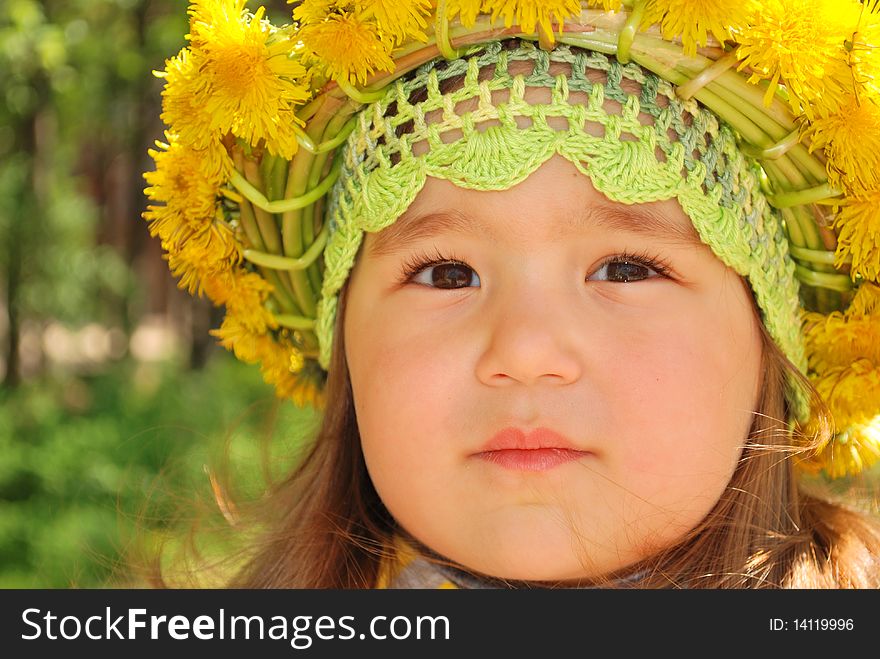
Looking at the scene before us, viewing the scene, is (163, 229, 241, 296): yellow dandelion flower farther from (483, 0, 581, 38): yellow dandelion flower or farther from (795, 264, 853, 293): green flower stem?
(795, 264, 853, 293): green flower stem

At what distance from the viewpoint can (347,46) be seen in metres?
1.65

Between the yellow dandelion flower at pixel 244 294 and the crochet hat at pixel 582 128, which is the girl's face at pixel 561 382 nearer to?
the crochet hat at pixel 582 128

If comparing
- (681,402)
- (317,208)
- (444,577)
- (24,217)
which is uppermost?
(24,217)

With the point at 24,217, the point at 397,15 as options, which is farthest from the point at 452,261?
the point at 24,217

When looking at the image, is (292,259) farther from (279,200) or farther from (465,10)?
(465,10)

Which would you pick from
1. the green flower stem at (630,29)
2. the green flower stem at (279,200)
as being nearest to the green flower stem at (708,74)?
the green flower stem at (630,29)

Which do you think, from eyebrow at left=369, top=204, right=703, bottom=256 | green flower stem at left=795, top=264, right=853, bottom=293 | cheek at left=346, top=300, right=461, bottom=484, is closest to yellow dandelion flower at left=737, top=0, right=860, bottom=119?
eyebrow at left=369, top=204, right=703, bottom=256

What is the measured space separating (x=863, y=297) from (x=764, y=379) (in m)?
0.24

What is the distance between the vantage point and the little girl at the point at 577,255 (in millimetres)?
1561

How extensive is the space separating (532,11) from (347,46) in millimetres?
325

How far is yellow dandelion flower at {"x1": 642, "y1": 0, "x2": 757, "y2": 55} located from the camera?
4.95 ft

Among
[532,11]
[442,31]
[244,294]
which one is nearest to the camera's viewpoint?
[532,11]

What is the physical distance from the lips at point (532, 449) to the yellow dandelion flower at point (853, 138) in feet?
2.06

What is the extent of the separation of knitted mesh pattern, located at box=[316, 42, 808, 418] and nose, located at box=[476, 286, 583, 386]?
7.5 inches
